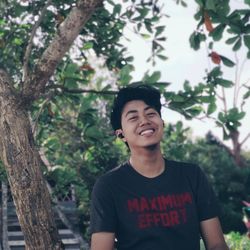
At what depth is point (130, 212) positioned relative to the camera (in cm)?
229

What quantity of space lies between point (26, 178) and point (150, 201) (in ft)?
2.98

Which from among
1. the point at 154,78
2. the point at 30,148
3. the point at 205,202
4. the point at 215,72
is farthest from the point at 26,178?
the point at 215,72

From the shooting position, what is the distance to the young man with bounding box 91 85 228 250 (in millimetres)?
2268

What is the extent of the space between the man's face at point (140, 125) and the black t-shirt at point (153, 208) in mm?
183

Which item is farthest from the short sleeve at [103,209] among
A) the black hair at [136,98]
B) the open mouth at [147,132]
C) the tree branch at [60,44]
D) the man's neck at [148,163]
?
the tree branch at [60,44]

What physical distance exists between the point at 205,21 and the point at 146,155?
1.37 metres

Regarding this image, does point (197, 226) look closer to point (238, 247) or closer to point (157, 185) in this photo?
point (157, 185)

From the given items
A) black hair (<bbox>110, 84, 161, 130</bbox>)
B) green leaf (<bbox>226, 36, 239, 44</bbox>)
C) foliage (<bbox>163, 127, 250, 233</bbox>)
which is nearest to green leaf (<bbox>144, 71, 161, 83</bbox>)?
green leaf (<bbox>226, 36, 239, 44</bbox>)

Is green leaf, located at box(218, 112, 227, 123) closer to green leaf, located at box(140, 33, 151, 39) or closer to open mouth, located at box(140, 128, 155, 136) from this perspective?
open mouth, located at box(140, 128, 155, 136)

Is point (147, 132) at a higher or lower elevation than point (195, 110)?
lower

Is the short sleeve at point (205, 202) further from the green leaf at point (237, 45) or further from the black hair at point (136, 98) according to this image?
the green leaf at point (237, 45)

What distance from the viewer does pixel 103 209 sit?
7.55 ft

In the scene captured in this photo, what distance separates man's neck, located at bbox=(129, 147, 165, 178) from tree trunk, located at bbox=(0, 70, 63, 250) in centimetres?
73

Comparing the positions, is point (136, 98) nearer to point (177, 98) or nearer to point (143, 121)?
point (143, 121)
